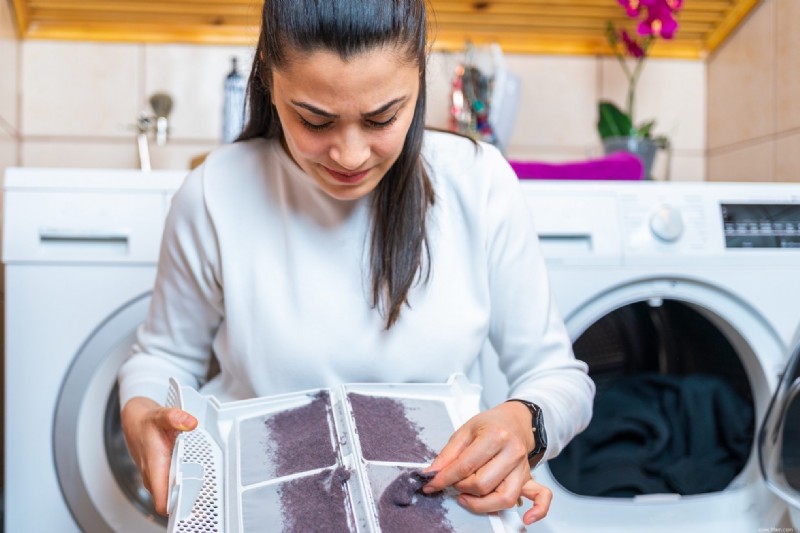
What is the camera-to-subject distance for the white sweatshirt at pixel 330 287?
97cm

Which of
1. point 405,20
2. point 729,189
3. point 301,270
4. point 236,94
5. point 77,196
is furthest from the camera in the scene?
point 236,94

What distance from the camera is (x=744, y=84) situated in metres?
1.87

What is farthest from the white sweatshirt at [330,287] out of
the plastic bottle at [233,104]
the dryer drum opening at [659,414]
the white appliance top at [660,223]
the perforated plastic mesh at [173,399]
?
the plastic bottle at [233,104]

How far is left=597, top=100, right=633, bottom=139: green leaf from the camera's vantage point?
1801mm

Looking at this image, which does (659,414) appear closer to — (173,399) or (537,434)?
(537,434)

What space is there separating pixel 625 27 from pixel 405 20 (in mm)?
1354

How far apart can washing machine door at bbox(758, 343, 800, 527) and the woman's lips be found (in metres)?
0.75

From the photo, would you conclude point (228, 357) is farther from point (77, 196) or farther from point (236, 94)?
point (236, 94)

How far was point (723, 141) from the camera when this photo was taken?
1.98 m

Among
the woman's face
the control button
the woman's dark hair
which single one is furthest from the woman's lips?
the control button

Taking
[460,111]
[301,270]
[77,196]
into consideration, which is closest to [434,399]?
[301,270]

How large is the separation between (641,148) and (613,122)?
0.49 feet

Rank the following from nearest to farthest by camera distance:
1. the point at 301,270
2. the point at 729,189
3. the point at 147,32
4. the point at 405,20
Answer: the point at 405,20 < the point at 301,270 < the point at 729,189 < the point at 147,32

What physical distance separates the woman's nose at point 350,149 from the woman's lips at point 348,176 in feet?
0.12
